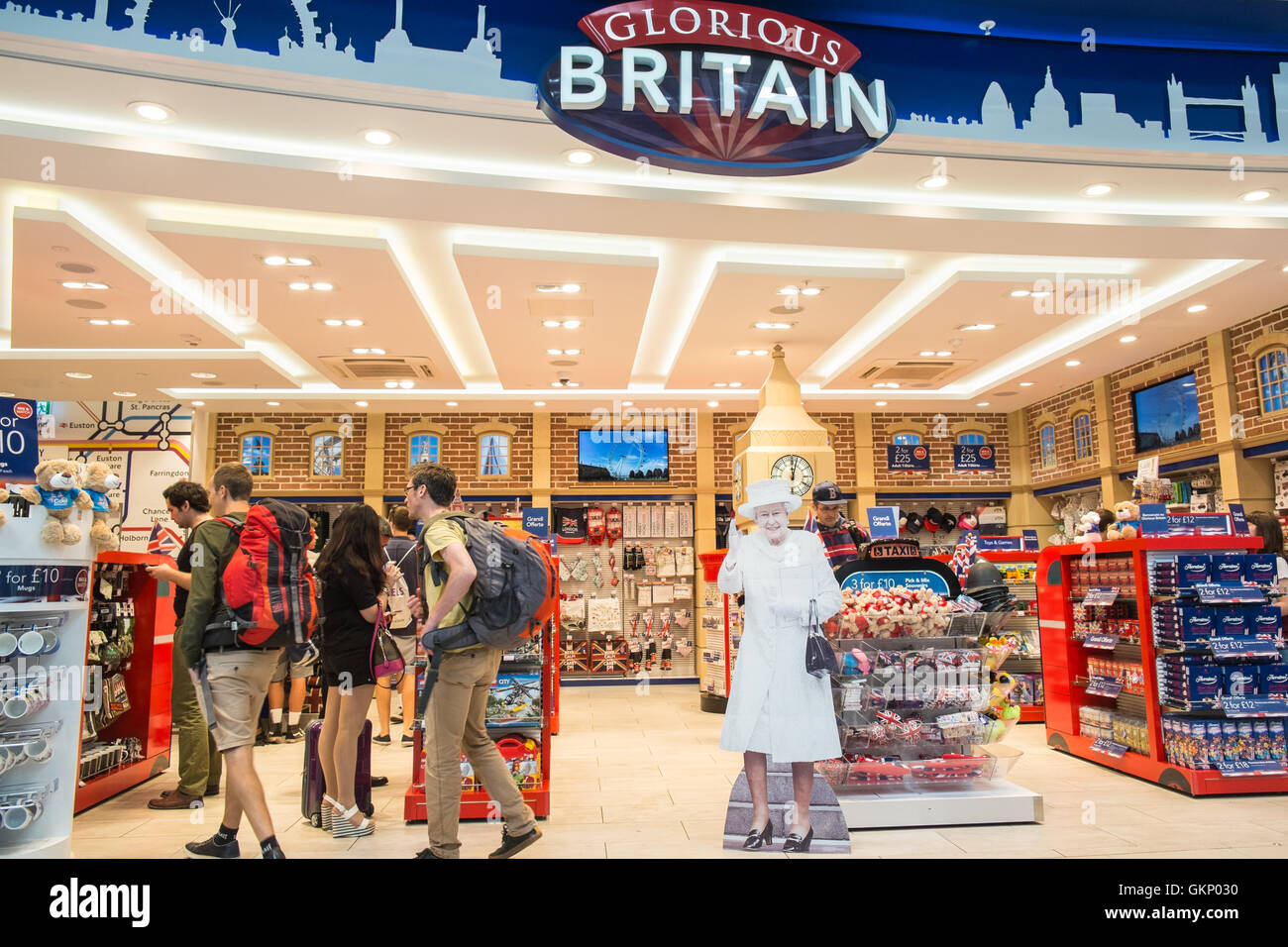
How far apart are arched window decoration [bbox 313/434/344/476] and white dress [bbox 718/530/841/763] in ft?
27.9

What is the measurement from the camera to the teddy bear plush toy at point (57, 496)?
333cm

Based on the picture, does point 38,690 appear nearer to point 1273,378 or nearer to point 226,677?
point 226,677

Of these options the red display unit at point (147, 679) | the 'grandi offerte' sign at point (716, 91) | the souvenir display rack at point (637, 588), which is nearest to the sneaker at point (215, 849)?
the red display unit at point (147, 679)

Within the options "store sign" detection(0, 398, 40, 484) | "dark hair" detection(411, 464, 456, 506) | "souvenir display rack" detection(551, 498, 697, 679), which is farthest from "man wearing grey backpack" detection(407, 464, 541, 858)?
"souvenir display rack" detection(551, 498, 697, 679)

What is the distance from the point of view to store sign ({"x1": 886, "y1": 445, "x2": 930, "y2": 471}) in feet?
37.3

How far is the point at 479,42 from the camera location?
418cm

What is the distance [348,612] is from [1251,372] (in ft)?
26.1

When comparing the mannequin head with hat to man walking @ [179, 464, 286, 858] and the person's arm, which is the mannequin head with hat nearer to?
the person's arm

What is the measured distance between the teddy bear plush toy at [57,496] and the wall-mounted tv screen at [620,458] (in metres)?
7.80

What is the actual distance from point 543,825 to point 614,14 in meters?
4.23

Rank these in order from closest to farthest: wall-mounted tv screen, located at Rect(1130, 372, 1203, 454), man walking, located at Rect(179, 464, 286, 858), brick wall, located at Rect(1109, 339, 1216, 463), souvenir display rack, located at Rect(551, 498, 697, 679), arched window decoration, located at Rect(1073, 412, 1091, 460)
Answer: man walking, located at Rect(179, 464, 286, 858), brick wall, located at Rect(1109, 339, 1216, 463), wall-mounted tv screen, located at Rect(1130, 372, 1203, 454), arched window decoration, located at Rect(1073, 412, 1091, 460), souvenir display rack, located at Rect(551, 498, 697, 679)

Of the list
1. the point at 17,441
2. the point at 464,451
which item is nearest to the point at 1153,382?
the point at 464,451

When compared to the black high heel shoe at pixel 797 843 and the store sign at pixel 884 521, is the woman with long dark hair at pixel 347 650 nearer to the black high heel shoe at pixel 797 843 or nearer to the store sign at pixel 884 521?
the black high heel shoe at pixel 797 843

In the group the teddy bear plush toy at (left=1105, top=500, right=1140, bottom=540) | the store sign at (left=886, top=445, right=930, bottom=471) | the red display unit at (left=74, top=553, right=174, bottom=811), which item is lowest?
the red display unit at (left=74, top=553, right=174, bottom=811)
